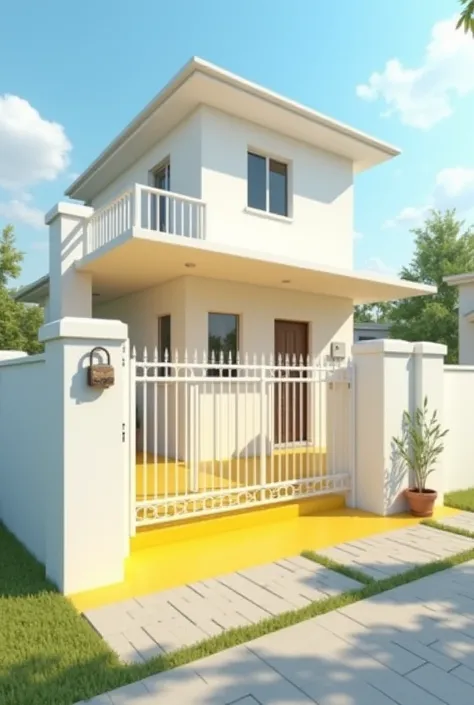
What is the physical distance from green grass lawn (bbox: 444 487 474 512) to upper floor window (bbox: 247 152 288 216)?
6571 mm

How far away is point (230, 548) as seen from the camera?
484cm

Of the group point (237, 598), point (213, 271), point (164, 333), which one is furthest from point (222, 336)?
point (237, 598)

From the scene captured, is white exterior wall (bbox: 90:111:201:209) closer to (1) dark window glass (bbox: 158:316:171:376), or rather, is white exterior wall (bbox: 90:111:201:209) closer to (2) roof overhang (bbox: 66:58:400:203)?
(2) roof overhang (bbox: 66:58:400:203)

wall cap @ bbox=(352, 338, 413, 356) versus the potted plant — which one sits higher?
wall cap @ bbox=(352, 338, 413, 356)

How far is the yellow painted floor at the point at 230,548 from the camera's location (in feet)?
12.9

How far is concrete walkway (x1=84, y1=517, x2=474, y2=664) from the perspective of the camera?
3088 mm

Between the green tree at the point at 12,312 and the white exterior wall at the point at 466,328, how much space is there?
64.3 ft

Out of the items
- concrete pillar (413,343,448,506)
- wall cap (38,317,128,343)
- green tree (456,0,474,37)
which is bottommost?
concrete pillar (413,343,448,506)

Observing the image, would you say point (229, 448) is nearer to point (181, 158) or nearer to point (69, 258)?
point (69, 258)

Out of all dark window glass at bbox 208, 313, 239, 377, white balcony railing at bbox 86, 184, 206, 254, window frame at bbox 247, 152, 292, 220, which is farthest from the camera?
window frame at bbox 247, 152, 292, 220

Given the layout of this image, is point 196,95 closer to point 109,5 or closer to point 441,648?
point 109,5

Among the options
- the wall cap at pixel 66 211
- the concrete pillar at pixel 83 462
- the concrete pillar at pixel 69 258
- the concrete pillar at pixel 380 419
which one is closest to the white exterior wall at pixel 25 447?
the concrete pillar at pixel 83 462

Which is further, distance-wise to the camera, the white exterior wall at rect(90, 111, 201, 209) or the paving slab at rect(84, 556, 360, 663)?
the white exterior wall at rect(90, 111, 201, 209)

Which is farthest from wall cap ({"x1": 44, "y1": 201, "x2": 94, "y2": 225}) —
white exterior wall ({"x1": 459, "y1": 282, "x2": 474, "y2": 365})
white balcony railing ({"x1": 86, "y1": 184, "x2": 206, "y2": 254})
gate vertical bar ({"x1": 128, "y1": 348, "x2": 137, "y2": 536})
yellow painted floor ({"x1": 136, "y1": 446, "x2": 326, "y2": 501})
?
white exterior wall ({"x1": 459, "y1": 282, "x2": 474, "y2": 365})
